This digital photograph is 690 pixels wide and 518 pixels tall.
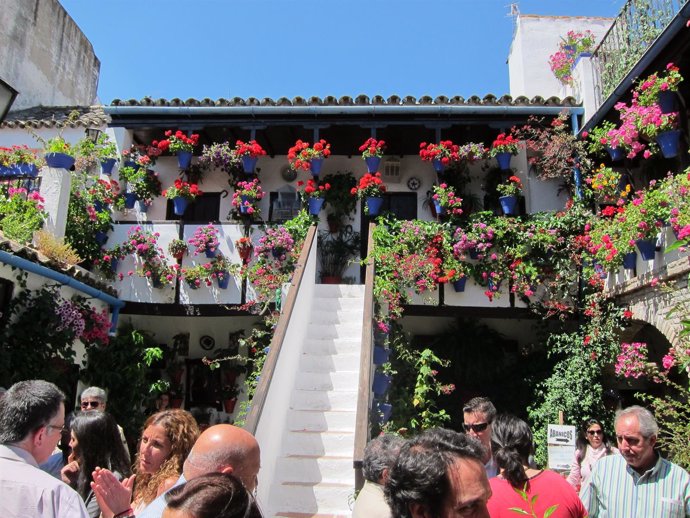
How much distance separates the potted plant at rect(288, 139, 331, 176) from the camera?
10469 millimetres

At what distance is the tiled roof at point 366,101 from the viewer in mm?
10305

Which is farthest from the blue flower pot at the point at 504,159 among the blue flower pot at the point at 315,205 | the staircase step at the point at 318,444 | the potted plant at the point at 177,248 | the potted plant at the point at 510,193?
the staircase step at the point at 318,444

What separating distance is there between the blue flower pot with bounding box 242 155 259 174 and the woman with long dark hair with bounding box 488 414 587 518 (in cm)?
828

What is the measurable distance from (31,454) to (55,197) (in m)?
7.24

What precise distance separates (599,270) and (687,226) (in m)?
3.21

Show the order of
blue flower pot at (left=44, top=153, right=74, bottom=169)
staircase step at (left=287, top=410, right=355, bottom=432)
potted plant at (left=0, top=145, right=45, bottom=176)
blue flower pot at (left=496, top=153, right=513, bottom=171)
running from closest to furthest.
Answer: staircase step at (left=287, top=410, right=355, bottom=432), blue flower pot at (left=44, top=153, right=74, bottom=169), potted plant at (left=0, top=145, right=45, bottom=176), blue flower pot at (left=496, top=153, right=513, bottom=171)

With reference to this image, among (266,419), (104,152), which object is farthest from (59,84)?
(266,419)

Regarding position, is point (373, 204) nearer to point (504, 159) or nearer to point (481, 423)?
point (504, 159)

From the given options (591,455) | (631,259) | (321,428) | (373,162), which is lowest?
Answer: (591,455)

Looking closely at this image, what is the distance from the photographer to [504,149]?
10.2m

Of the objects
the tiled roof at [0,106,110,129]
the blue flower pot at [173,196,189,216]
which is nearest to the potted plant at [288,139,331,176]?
the blue flower pot at [173,196,189,216]

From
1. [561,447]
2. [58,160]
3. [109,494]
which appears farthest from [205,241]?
[109,494]

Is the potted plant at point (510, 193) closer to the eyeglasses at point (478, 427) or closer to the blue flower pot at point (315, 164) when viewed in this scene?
the blue flower pot at point (315, 164)

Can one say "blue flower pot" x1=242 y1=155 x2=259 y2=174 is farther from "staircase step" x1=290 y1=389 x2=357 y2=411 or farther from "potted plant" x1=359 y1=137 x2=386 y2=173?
"staircase step" x1=290 y1=389 x2=357 y2=411
